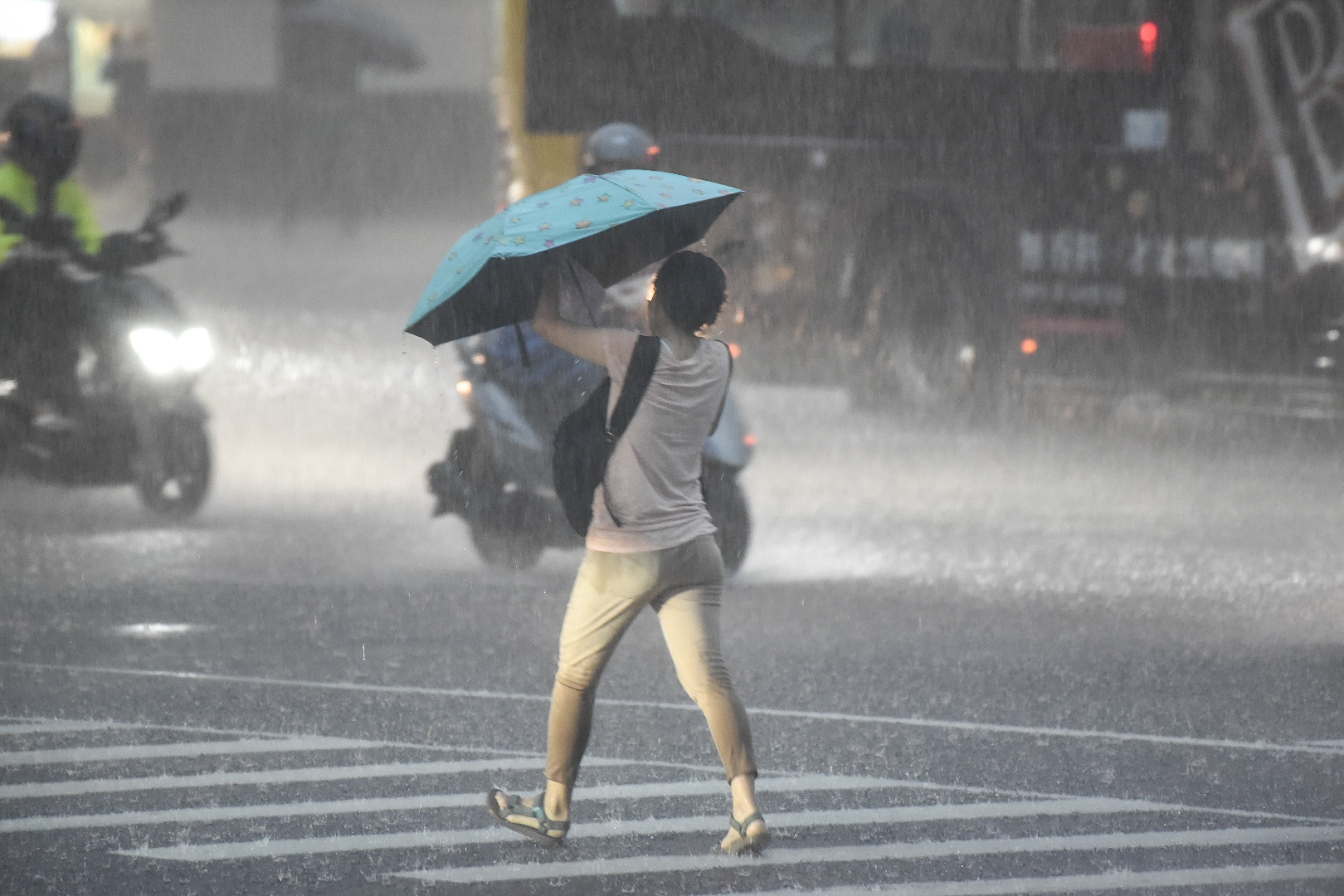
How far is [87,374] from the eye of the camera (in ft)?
33.8

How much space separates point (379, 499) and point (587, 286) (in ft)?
21.4

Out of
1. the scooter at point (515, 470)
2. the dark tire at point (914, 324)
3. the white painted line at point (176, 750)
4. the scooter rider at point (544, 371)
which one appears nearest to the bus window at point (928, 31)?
the dark tire at point (914, 324)

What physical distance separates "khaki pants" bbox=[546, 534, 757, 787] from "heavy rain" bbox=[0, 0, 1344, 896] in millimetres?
14

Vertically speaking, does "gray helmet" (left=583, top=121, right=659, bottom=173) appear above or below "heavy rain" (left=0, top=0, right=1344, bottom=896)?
above

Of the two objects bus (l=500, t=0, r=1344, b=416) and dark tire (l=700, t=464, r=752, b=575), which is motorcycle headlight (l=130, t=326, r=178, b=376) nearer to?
dark tire (l=700, t=464, r=752, b=575)

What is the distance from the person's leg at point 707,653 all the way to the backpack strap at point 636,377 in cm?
37

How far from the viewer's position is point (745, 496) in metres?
9.02

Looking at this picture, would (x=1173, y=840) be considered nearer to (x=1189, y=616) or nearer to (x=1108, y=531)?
(x=1189, y=616)

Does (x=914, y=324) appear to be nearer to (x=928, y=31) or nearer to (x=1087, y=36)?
(x=928, y=31)

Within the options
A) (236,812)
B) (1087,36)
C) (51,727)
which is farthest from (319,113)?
(236,812)

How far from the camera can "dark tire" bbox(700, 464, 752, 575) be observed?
8.55 metres

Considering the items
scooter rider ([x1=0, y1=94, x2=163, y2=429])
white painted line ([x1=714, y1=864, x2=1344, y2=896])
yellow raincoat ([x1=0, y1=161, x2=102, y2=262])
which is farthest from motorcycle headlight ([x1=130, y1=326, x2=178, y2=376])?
white painted line ([x1=714, y1=864, x2=1344, y2=896])

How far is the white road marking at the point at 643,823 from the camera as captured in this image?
4930 millimetres

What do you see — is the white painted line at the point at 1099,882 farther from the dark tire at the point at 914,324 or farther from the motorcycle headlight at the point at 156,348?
the dark tire at the point at 914,324
